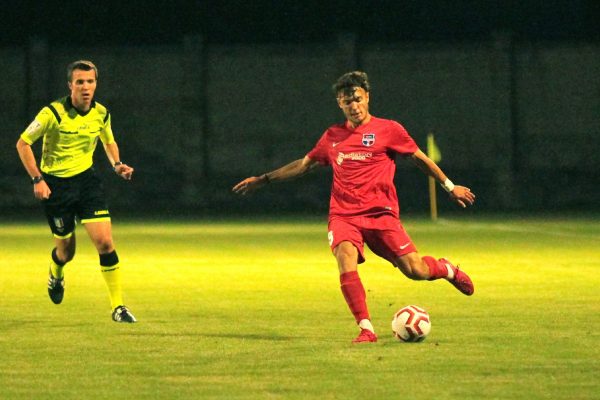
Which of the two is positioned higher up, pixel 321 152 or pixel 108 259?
pixel 321 152

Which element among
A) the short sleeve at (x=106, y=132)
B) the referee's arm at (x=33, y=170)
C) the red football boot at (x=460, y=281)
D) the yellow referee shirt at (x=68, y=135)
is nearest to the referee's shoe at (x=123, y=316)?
the referee's arm at (x=33, y=170)

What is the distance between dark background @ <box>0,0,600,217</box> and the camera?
4181cm

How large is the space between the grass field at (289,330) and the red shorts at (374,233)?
705mm

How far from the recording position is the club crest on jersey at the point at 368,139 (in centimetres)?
1066

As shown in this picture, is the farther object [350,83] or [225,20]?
[225,20]

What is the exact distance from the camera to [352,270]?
1033cm

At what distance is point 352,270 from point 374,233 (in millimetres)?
482

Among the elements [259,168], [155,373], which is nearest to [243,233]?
[259,168]

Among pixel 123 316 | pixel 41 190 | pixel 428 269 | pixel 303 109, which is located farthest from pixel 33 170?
pixel 303 109

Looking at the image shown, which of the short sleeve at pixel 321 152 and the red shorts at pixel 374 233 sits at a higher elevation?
the short sleeve at pixel 321 152

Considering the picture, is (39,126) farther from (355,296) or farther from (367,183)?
(355,296)

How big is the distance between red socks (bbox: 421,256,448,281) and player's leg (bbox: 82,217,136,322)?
102 inches

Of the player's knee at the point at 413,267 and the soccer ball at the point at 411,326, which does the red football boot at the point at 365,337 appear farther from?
the player's knee at the point at 413,267

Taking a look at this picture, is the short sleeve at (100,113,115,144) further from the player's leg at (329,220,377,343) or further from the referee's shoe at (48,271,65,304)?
the player's leg at (329,220,377,343)
